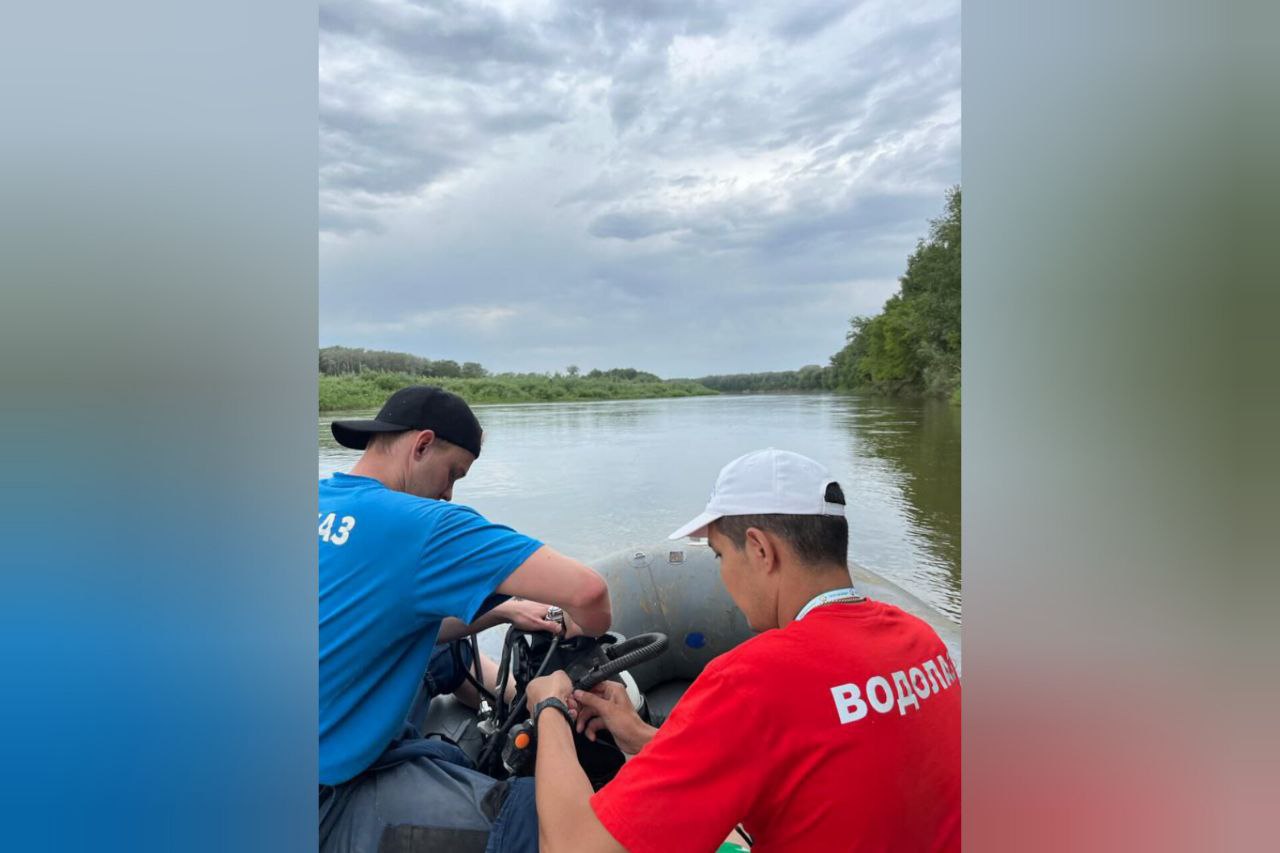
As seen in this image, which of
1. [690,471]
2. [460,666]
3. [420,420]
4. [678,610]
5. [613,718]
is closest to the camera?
[613,718]

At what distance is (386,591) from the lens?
155cm

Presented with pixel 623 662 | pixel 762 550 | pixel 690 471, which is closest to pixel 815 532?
pixel 762 550

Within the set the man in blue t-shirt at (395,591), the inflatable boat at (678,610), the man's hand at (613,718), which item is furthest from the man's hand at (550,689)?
the inflatable boat at (678,610)

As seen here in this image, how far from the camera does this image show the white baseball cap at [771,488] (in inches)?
52.1

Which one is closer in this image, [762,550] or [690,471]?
[762,550]

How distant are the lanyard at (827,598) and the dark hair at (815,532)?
49mm

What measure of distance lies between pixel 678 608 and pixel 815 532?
2.19 m

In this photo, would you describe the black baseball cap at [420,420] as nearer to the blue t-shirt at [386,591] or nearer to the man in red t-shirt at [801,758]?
the blue t-shirt at [386,591]

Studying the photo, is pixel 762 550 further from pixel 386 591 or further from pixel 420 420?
pixel 420 420
